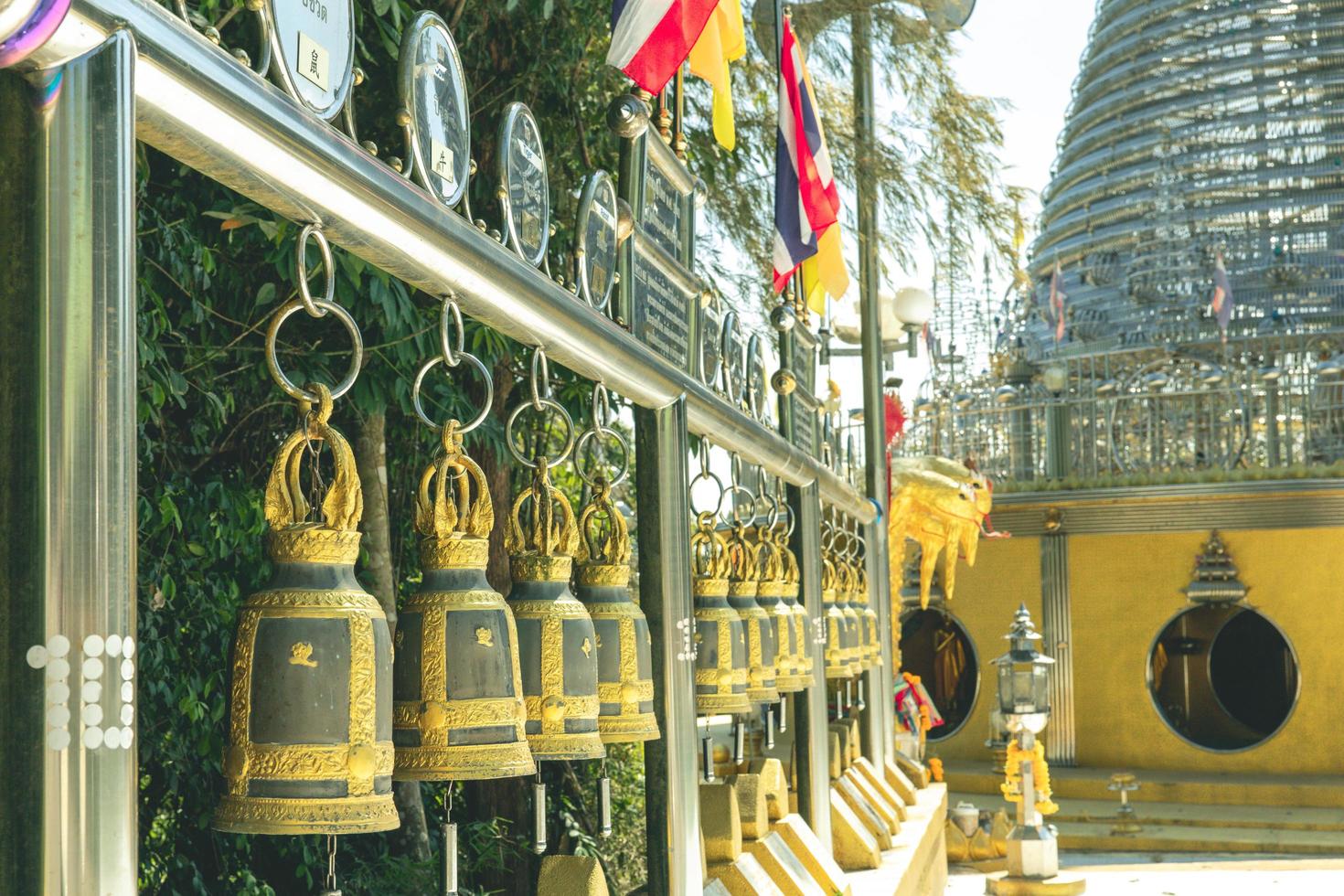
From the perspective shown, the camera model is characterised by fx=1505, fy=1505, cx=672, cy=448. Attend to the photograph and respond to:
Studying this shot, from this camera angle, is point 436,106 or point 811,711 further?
point 811,711

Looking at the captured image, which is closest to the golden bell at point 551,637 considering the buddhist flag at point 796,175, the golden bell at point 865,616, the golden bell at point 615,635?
the golden bell at point 615,635

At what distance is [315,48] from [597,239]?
1.27m

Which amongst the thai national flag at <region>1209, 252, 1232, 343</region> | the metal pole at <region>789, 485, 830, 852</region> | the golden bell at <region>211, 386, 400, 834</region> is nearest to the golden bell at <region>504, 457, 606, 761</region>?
the golden bell at <region>211, 386, 400, 834</region>

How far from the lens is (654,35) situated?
335 centimetres

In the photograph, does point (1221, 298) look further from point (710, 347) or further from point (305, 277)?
point (305, 277)

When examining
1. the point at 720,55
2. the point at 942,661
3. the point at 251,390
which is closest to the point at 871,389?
the point at 251,390

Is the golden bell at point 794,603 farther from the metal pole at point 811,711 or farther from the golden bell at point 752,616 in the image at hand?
the metal pole at point 811,711

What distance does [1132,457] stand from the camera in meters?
16.3

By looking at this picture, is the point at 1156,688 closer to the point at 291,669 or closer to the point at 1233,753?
the point at 1233,753

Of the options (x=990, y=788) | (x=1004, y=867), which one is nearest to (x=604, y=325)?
(x=1004, y=867)

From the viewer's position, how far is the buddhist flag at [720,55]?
4016 millimetres

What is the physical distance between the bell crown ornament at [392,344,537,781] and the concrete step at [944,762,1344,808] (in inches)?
505

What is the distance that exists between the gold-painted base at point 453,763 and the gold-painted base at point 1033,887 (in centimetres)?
876

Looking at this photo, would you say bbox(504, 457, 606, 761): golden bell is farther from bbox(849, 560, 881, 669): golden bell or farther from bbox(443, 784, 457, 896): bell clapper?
bbox(849, 560, 881, 669): golden bell
